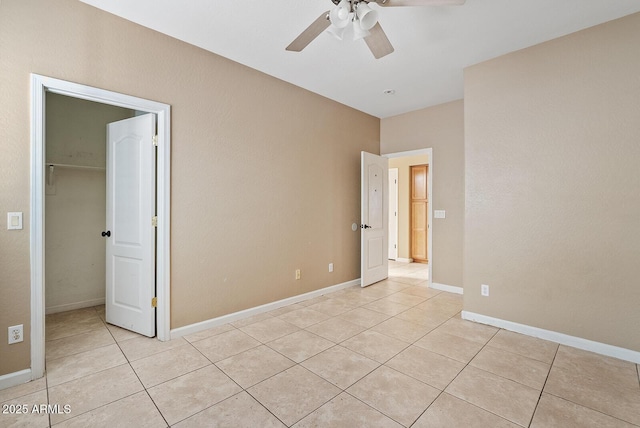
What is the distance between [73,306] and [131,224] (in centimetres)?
169

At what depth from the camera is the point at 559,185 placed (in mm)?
2664

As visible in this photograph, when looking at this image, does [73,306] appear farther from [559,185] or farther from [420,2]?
[559,185]

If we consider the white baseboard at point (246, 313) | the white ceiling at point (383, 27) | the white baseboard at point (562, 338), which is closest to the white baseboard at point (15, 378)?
the white baseboard at point (246, 313)

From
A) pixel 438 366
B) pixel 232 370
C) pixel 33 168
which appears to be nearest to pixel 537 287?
pixel 438 366

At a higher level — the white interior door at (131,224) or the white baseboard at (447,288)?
the white interior door at (131,224)

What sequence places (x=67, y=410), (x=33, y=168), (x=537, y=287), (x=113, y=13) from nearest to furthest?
(x=67, y=410) → (x=33, y=168) → (x=113, y=13) → (x=537, y=287)

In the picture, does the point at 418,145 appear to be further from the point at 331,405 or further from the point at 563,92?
the point at 331,405

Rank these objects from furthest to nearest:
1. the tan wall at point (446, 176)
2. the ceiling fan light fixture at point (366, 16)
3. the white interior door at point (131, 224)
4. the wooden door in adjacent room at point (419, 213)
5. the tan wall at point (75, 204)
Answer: the wooden door in adjacent room at point (419, 213)
the tan wall at point (446, 176)
the tan wall at point (75, 204)
the white interior door at point (131, 224)
the ceiling fan light fixture at point (366, 16)

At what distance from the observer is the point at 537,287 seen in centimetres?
277

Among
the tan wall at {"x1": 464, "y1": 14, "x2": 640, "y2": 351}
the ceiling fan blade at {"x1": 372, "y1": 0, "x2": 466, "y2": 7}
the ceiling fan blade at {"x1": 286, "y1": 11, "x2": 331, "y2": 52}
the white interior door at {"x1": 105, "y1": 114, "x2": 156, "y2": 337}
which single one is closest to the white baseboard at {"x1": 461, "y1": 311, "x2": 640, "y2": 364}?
the tan wall at {"x1": 464, "y1": 14, "x2": 640, "y2": 351}

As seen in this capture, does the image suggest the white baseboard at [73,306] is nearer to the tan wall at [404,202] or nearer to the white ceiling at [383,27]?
the white ceiling at [383,27]

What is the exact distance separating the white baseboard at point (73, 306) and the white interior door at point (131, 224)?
32.9 inches

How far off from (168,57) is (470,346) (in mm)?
3886

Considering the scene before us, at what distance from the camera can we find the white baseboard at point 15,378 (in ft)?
6.32
